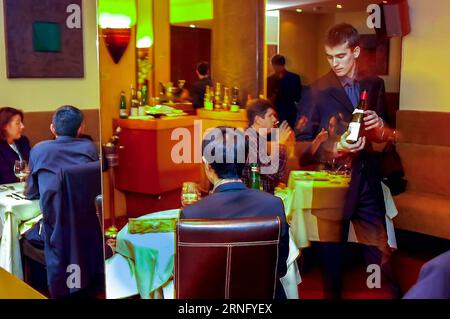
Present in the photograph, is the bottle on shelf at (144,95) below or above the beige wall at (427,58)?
below

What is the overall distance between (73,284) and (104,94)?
3.40 feet

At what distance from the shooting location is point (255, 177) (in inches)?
59.7

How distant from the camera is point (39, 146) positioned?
2314 mm

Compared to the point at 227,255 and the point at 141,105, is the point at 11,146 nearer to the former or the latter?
the point at 141,105

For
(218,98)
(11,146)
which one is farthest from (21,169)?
(218,98)

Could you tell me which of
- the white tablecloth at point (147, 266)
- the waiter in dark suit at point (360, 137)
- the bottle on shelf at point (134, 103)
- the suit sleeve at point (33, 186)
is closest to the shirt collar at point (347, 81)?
the waiter in dark suit at point (360, 137)

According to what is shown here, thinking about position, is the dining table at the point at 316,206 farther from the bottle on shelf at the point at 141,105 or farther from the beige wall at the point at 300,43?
the bottle on shelf at the point at 141,105

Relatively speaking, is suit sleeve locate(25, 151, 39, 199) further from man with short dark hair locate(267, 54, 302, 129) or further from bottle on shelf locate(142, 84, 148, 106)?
man with short dark hair locate(267, 54, 302, 129)

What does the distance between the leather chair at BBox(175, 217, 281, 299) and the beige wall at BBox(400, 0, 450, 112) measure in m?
0.50

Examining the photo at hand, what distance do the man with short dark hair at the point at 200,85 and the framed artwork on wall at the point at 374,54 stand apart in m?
0.43

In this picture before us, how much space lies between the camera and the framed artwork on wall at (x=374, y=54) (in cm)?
142

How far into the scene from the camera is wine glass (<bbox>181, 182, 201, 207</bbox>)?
1.58m

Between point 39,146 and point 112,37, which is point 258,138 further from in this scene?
point 39,146
